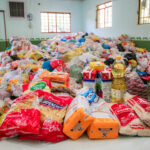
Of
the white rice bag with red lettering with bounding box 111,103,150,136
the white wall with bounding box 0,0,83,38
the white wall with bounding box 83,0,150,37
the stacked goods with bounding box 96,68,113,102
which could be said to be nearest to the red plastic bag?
the white rice bag with red lettering with bounding box 111,103,150,136

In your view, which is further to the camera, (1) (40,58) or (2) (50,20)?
(2) (50,20)

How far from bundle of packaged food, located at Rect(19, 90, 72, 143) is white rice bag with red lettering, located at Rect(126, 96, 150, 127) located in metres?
0.53

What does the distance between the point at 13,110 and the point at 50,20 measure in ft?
23.2

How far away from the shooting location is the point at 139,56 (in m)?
3.77

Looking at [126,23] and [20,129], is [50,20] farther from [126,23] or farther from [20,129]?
[20,129]

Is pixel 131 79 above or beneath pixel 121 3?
beneath

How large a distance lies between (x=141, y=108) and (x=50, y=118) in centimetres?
69

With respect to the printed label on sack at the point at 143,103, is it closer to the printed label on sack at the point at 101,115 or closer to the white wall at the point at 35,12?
the printed label on sack at the point at 101,115

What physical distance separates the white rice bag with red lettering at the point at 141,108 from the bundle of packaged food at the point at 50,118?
529 mm

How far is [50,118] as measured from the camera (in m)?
1.20

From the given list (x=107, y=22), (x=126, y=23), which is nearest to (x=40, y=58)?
(x=126, y=23)

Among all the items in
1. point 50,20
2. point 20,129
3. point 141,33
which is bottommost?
point 20,129

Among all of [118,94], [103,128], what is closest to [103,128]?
[103,128]

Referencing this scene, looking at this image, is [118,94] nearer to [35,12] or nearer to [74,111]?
[74,111]
